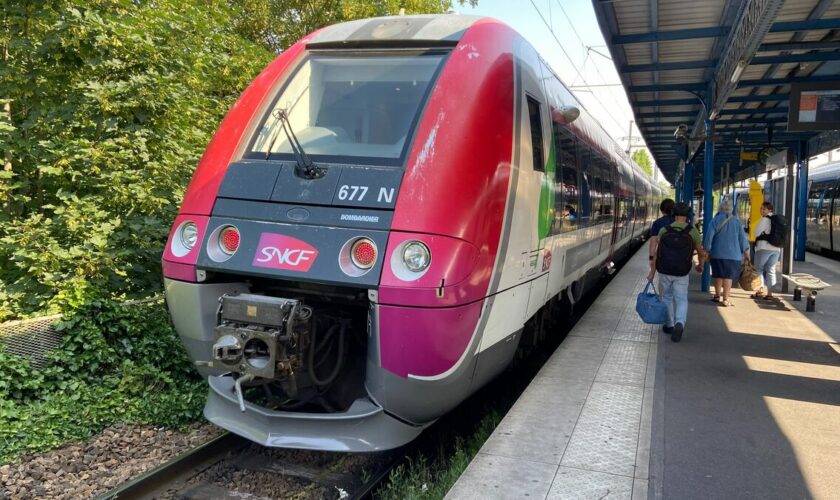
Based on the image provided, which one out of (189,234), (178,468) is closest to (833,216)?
(189,234)

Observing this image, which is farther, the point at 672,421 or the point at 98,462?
the point at 672,421

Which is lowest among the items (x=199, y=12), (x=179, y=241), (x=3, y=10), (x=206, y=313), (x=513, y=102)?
(x=206, y=313)

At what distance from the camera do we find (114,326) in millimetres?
5551

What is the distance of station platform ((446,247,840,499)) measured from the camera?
3.57 meters

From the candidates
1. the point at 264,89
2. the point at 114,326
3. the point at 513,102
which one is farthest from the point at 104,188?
the point at 513,102

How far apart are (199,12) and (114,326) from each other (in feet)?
A: 14.6

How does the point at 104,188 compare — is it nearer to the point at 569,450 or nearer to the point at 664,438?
the point at 569,450

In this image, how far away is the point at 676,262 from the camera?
7094 millimetres

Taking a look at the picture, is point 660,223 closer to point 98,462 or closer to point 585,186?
point 585,186

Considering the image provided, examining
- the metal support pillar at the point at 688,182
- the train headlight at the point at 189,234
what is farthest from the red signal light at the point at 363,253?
the metal support pillar at the point at 688,182

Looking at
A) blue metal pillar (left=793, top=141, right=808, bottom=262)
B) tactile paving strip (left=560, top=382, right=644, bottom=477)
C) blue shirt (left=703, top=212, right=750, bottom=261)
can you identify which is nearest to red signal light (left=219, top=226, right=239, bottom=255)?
tactile paving strip (left=560, top=382, right=644, bottom=477)

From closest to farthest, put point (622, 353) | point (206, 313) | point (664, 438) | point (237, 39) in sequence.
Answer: point (206, 313), point (664, 438), point (622, 353), point (237, 39)

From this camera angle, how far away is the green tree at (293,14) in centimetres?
1415

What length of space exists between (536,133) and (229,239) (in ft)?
8.07
